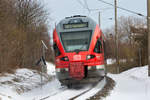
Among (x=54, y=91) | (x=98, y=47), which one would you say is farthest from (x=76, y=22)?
(x=54, y=91)

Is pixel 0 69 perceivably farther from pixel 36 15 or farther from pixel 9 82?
pixel 36 15

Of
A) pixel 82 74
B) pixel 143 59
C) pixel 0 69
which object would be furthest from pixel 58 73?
pixel 143 59

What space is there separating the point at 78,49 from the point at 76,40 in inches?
19.8

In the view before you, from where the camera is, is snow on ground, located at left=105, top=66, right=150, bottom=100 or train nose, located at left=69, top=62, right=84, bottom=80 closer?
snow on ground, located at left=105, top=66, right=150, bottom=100

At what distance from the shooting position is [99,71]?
1148cm

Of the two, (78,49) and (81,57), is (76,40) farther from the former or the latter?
(81,57)

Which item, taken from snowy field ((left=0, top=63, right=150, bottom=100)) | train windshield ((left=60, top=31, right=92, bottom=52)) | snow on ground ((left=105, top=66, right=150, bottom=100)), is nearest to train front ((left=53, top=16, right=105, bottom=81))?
train windshield ((left=60, top=31, right=92, bottom=52))

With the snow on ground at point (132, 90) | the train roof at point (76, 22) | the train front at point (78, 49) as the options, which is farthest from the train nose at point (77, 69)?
the train roof at point (76, 22)

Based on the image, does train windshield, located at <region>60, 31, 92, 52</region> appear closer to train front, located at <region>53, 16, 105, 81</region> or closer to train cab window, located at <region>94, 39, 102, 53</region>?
train front, located at <region>53, 16, 105, 81</region>

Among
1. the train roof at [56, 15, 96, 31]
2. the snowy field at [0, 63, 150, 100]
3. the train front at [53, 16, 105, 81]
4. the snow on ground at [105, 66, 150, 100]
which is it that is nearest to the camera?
the snow on ground at [105, 66, 150, 100]

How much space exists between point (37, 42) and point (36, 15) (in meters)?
3.02

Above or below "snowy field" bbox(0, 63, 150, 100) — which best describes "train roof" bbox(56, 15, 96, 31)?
above

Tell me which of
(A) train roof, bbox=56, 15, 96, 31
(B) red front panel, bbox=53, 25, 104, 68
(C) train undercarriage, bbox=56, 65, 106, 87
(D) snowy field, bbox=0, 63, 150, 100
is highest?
(A) train roof, bbox=56, 15, 96, 31

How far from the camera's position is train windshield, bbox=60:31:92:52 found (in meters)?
11.6
